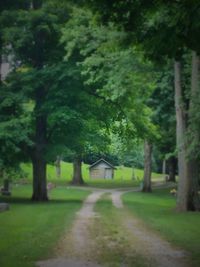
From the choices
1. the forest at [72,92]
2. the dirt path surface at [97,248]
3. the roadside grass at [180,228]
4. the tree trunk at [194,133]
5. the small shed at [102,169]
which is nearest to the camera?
the dirt path surface at [97,248]

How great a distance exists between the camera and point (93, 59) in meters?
28.6

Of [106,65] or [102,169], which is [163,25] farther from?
[102,169]

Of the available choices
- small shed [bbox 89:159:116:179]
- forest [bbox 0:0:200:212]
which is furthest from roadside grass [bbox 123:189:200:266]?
small shed [bbox 89:159:116:179]

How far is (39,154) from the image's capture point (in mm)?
33094

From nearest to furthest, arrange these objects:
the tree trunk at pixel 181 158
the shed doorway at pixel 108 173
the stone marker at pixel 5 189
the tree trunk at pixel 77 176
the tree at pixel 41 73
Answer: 1. the tree trunk at pixel 181 158
2. the tree at pixel 41 73
3. the stone marker at pixel 5 189
4. the tree trunk at pixel 77 176
5. the shed doorway at pixel 108 173

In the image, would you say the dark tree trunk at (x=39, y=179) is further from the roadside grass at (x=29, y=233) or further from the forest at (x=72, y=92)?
the roadside grass at (x=29, y=233)

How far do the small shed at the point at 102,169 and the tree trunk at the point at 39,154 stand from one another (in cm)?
7143

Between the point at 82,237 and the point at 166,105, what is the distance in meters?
18.8

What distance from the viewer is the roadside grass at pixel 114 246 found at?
11930 millimetres

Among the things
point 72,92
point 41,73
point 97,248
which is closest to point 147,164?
point 72,92

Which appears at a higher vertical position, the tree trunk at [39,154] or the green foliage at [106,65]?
the green foliage at [106,65]

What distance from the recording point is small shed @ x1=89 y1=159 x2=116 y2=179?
4140 inches

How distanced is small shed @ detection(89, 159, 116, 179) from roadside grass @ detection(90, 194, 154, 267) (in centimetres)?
8417

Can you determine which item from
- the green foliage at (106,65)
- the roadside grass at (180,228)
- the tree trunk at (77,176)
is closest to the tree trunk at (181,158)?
the roadside grass at (180,228)
